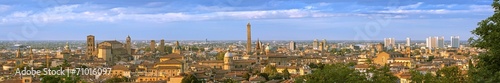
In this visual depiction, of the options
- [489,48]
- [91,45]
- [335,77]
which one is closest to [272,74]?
[335,77]

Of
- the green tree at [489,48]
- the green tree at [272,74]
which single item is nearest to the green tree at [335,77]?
the green tree at [489,48]

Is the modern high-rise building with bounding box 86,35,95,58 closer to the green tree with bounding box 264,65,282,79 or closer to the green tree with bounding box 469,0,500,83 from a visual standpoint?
the green tree with bounding box 264,65,282,79

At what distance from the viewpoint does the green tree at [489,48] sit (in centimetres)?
729

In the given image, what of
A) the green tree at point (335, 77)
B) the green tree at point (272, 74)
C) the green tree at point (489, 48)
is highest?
the green tree at point (489, 48)

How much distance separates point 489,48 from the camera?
7.55 m

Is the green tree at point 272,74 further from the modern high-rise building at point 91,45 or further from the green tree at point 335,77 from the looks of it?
the modern high-rise building at point 91,45

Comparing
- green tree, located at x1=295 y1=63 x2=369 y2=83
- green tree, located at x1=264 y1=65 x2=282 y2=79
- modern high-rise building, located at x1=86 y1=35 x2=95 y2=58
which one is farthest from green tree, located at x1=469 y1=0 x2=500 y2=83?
modern high-rise building, located at x1=86 y1=35 x2=95 y2=58

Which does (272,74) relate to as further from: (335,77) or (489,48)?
(489,48)

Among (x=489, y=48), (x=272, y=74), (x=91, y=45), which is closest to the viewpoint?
(x=489, y=48)

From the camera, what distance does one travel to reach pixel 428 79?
14.6 meters

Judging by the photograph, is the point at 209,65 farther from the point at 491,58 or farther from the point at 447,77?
the point at 491,58

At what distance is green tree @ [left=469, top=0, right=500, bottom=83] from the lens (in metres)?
7.29

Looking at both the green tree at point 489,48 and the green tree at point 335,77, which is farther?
the green tree at point 335,77

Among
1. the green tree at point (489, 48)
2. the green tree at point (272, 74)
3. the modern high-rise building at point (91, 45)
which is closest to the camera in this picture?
the green tree at point (489, 48)
